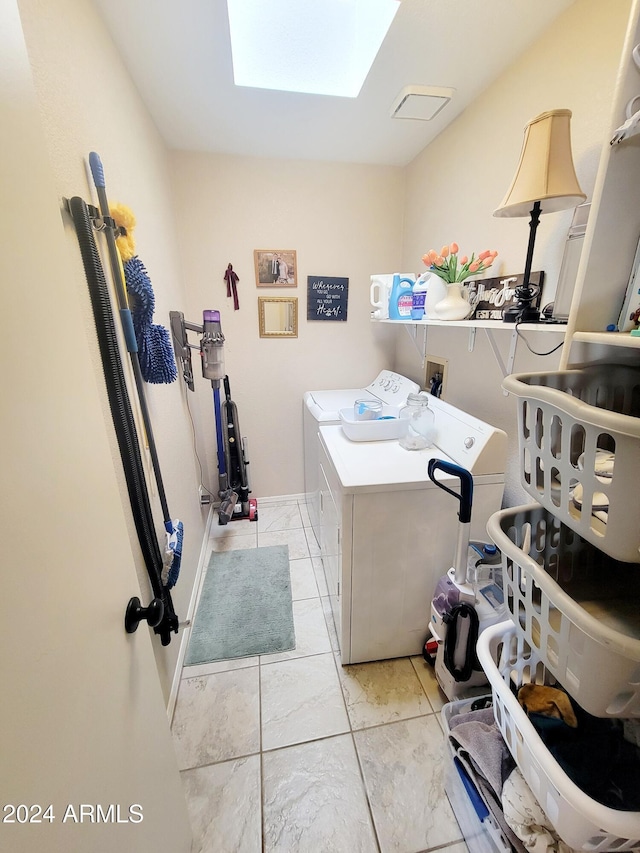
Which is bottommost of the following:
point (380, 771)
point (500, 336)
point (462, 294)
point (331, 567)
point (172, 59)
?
point (380, 771)

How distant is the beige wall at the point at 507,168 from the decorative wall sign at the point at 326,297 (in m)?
0.57

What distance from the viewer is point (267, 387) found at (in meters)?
2.65

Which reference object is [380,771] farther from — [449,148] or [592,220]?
[449,148]

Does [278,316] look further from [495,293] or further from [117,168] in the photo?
[495,293]

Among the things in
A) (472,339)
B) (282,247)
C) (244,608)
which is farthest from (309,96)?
(244,608)

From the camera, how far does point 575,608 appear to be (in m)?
0.58

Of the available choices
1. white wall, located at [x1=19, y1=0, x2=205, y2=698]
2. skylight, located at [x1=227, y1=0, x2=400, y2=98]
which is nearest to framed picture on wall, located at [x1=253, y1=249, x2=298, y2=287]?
white wall, located at [x1=19, y1=0, x2=205, y2=698]

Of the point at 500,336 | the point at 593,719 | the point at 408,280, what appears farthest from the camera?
the point at 408,280

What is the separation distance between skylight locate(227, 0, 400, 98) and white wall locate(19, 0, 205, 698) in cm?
51

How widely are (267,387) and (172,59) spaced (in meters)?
1.76

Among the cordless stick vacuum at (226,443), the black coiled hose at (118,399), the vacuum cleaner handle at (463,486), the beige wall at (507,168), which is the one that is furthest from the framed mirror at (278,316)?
the vacuum cleaner handle at (463,486)

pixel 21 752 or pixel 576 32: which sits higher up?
pixel 576 32

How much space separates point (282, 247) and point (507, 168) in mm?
1447

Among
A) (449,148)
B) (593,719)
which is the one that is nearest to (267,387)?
(449,148)
